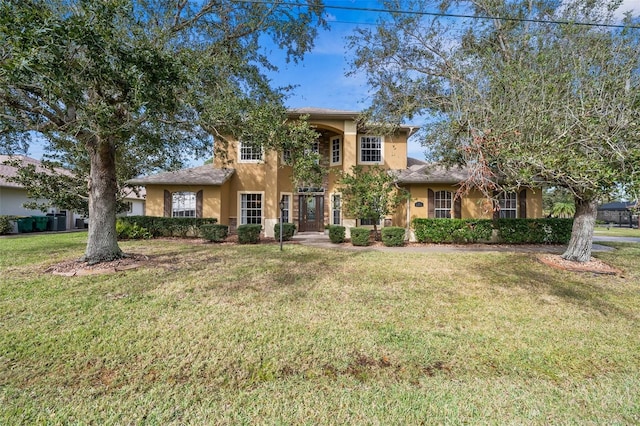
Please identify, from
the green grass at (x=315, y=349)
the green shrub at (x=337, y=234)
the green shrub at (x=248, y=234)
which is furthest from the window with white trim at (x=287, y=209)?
the green grass at (x=315, y=349)

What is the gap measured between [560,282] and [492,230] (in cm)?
676

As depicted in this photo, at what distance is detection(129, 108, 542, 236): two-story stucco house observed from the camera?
46.8 ft

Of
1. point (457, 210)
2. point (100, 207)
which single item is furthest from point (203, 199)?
point (457, 210)

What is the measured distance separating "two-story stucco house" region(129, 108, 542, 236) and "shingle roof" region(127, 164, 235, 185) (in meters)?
0.05

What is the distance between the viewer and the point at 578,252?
845cm

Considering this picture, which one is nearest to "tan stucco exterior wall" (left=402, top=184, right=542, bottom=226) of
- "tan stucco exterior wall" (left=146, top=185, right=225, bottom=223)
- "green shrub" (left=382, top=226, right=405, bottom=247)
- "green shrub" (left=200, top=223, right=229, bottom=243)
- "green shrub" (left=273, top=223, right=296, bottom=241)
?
"green shrub" (left=382, top=226, right=405, bottom=247)

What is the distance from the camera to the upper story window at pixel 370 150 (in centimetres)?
1600

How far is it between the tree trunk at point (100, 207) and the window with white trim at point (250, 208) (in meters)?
8.19

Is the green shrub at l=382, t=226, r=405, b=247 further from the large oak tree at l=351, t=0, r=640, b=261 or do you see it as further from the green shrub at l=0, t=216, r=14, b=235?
the green shrub at l=0, t=216, r=14, b=235

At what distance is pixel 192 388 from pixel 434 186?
13.7 meters

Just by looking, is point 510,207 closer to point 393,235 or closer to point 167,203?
point 393,235

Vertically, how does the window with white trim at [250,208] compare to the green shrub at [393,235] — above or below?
above

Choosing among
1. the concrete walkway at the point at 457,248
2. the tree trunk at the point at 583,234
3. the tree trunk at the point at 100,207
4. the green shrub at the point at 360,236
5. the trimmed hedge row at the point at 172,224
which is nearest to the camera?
the tree trunk at the point at 100,207

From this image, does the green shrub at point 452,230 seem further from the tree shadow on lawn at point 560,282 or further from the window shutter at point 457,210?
the tree shadow on lawn at point 560,282
